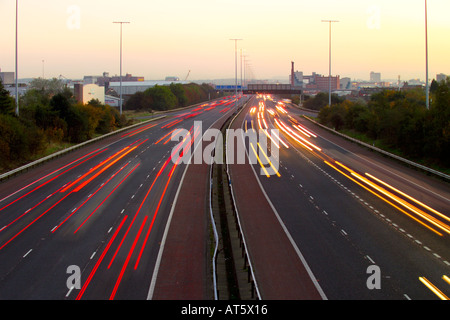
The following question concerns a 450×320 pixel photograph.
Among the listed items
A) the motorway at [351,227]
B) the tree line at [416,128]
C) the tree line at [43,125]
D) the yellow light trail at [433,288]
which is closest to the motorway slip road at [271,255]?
the motorway at [351,227]

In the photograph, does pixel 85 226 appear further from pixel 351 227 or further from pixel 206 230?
pixel 351 227

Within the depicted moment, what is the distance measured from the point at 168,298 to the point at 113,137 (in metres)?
47.9

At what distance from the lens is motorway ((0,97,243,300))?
52.7ft

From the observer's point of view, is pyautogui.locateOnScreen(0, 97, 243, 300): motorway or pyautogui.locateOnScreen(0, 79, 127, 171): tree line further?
pyautogui.locateOnScreen(0, 79, 127, 171): tree line

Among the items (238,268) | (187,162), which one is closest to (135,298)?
(238,268)

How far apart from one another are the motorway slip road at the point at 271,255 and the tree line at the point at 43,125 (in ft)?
64.0

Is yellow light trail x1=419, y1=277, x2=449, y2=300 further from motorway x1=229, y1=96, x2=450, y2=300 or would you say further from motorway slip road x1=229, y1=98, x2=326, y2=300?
motorway slip road x1=229, y1=98, x2=326, y2=300

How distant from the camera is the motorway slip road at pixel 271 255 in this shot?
15102mm

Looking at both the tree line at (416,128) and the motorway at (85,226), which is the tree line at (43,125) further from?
the tree line at (416,128)

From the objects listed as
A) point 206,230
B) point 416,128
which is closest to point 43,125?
point 206,230

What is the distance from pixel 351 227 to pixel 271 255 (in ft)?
18.0

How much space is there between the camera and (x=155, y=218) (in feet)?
79.1

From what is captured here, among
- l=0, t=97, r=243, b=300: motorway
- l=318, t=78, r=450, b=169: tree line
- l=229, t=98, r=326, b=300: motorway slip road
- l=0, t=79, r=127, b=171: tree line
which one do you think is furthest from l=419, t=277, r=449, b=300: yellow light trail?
l=0, t=79, r=127, b=171: tree line

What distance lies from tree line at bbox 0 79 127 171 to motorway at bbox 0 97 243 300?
2191 mm
